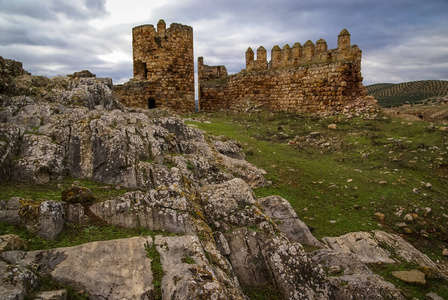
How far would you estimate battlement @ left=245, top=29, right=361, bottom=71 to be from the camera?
19.3 meters

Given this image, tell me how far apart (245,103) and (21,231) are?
20.6 meters

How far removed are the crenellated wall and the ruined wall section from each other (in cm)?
349

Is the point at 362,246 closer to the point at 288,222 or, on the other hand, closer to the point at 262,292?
the point at 288,222

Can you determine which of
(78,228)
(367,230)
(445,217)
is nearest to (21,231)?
(78,228)

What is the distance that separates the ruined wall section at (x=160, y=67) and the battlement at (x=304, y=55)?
211 inches

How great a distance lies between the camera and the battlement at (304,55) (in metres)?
19.3

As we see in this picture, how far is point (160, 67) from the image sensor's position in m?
22.2

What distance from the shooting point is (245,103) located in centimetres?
2400

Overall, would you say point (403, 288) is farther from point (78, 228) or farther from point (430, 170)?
point (430, 170)

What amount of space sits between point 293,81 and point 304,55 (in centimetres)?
199

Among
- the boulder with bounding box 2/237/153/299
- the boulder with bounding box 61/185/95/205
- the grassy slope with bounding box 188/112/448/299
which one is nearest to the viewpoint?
the boulder with bounding box 2/237/153/299

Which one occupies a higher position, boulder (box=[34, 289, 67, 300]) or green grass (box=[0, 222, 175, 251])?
green grass (box=[0, 222, 175, 251])

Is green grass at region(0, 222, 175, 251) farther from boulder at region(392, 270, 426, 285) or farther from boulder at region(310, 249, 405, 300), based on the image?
boulder at region(392, 270, 426, 285)

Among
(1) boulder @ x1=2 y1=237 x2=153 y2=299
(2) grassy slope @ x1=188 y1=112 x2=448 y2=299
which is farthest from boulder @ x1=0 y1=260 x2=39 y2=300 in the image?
(2) grassy slope @ x1=188 y1=112 x2=448 y2=299
